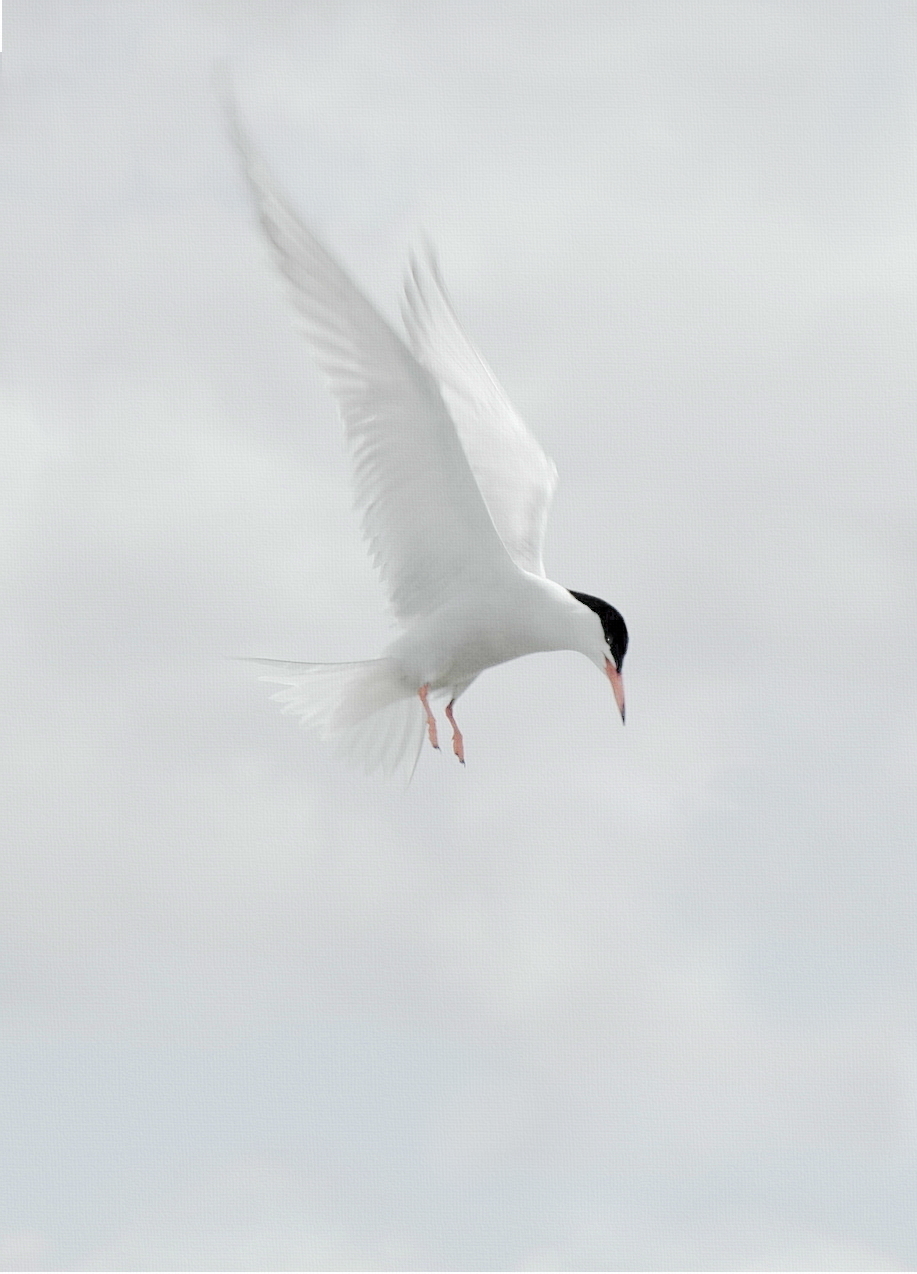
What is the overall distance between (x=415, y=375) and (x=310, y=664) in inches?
96.1

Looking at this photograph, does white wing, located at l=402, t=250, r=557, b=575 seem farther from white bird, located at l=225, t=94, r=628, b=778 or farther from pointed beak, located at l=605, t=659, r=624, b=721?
pointed beak, located at l=605, t=659, r=624, b=721

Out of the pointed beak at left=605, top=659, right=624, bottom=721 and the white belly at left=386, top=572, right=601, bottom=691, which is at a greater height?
the white belly at left=386, top=572, right=601, bottom=691

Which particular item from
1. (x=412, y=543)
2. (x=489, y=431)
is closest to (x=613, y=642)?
(x=412, y=543)

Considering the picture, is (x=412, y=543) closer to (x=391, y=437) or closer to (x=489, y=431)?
(x=391, y=437)

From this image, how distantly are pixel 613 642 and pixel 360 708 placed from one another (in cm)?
189

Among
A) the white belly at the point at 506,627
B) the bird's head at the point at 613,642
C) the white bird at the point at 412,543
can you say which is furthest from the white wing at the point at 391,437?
the bird's head at the point at 613,642

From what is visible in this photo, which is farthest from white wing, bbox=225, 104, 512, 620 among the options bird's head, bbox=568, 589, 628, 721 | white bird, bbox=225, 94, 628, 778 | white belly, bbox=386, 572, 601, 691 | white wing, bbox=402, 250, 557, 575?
white wing, bbox=402, 250, 557, 575

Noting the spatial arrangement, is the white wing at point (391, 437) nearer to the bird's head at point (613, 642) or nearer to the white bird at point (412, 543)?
the white bird at point (412, 543)

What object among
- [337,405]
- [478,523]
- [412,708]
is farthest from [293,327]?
[412,708]

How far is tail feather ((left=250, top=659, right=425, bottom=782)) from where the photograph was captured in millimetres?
14766

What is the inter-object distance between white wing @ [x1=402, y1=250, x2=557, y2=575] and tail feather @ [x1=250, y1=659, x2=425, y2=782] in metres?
1.39

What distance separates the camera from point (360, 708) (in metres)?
15.0

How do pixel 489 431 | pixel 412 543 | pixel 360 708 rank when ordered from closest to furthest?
pixel 412 543 < pixel 360 708 < pixel 489 431

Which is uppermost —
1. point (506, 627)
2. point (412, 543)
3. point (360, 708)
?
point (412, 543)
